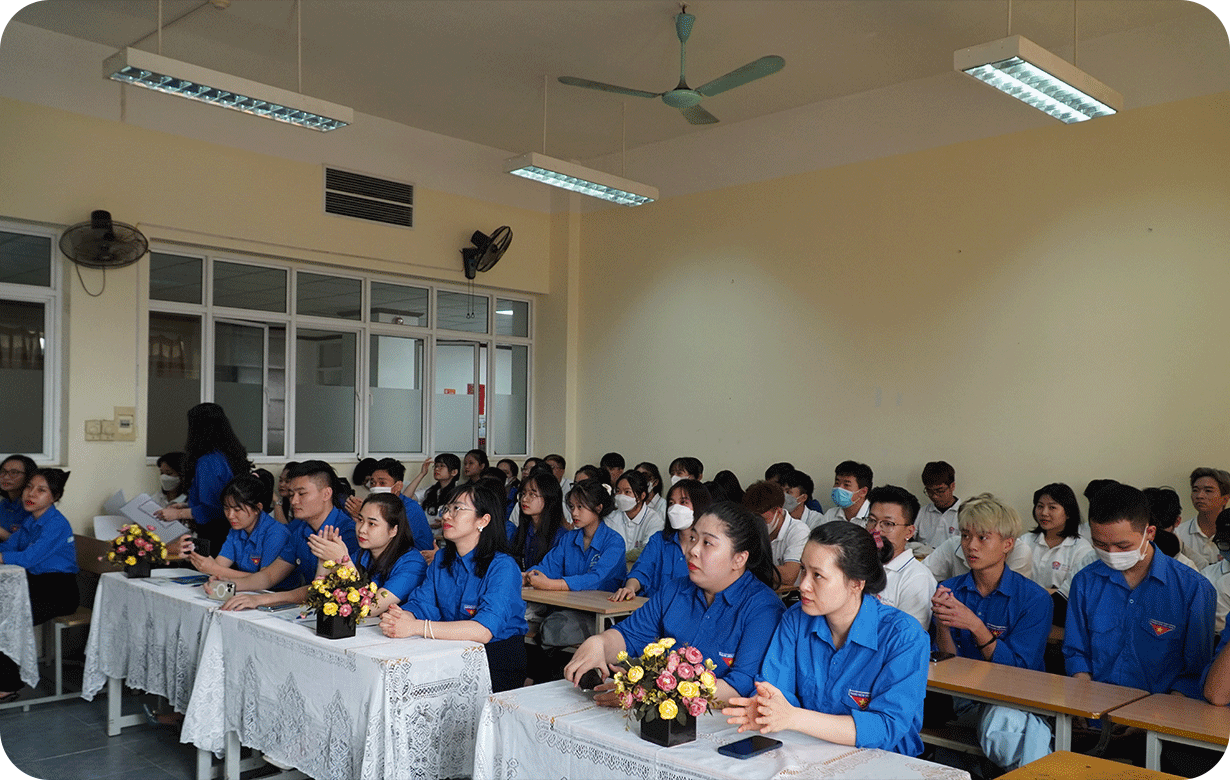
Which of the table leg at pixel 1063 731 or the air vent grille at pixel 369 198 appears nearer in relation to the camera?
the table leg at pixel 1063 731

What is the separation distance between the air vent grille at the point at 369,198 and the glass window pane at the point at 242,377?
1224mm

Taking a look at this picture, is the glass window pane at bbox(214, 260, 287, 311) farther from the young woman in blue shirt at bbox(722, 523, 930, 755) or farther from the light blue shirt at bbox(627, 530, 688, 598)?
the young woman in blue shirt at bbox(722, 523, 930, 755)

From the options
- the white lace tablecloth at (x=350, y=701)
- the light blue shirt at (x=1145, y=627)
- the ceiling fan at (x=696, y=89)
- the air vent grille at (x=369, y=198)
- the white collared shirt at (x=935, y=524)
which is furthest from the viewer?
the air vent grille at (x=369, y=198)

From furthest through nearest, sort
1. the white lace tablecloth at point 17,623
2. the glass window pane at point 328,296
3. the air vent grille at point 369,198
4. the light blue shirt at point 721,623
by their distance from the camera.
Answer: the glass window pane at point 328,296
the air vent grille at point 369,198
the white lace tablecloth at point 17,623
the light blue shirt at point 721,623

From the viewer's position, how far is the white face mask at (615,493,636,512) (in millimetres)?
6598

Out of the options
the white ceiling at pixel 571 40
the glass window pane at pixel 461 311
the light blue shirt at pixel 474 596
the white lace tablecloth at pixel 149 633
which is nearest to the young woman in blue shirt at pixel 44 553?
the white lace tablecloth at pixel 149 633

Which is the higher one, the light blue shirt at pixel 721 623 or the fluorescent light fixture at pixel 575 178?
the fluorescent light fixture at pixel 575 178

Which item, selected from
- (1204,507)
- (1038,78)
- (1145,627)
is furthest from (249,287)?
(1204,507)

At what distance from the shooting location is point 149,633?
443cm

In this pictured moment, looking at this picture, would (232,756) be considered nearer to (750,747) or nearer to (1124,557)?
(750,747)

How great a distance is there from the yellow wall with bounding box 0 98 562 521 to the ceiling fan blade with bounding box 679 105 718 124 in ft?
10.9

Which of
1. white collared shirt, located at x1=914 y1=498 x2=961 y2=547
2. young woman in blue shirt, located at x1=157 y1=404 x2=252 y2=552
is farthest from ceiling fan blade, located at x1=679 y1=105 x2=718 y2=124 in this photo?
young woman in blue shirt, located at x1=157 y1=404 x2=252 y2=552

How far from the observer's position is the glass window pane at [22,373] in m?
6.50

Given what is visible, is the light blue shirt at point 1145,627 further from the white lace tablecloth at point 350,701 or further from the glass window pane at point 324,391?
the glass window pane at point 324,391
